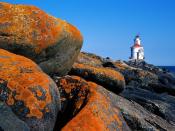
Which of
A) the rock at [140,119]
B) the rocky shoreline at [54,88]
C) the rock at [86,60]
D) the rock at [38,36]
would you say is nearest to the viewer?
the rocky shoreline at [54,88]

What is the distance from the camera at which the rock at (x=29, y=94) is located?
598 cm

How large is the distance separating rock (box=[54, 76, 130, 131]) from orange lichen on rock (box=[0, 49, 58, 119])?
630 mm

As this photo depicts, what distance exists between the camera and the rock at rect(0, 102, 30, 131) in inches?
210

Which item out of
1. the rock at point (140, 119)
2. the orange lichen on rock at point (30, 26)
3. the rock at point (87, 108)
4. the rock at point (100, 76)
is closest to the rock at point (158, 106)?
the rock at point (140, 119)

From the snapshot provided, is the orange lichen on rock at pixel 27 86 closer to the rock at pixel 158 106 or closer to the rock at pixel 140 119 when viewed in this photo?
the rock at pixel 140 119

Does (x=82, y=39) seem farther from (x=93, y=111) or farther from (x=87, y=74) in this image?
(x=93, y=111)

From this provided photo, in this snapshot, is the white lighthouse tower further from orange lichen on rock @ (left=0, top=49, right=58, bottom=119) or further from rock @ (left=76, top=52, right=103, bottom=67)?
orange lichen on rock @ (left=0, top=49, right=58, bottom=119)

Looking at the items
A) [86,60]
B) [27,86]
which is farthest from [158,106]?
[27,86]

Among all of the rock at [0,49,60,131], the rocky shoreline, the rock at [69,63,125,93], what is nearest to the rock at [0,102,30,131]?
the rocky shoreline

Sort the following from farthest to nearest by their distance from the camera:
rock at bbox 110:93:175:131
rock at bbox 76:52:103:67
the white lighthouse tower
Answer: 1. the white lighthouse tower
2. rock at bbox 76:52:103:67
3. rock at bbox 110:93:175:131

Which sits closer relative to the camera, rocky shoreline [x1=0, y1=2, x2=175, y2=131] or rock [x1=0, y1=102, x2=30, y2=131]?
rock [x1=0, y1=102, x2=30, y2=131]

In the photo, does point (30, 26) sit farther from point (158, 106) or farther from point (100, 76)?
point (158, 106)

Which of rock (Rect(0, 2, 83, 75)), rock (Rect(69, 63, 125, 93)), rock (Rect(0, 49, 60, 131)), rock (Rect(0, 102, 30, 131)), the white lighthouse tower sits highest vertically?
the white lighthouse tower

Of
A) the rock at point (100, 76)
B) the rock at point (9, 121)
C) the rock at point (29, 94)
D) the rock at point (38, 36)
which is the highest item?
the rock at point (38, 36)
